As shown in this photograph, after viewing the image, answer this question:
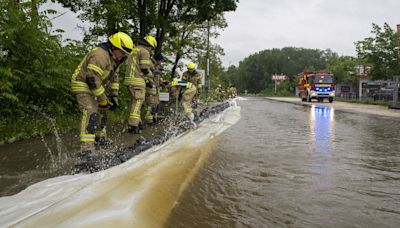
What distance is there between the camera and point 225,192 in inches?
154

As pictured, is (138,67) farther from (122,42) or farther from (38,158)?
(38,158)

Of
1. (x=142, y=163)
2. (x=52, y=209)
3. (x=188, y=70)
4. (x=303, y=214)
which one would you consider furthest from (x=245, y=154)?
(x=188, y=70)

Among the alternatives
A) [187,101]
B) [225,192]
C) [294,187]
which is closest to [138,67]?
[187,101]

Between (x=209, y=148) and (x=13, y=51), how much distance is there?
4.38 m

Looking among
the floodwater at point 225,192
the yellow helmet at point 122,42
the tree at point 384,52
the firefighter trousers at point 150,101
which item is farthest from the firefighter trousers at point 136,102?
the tree at point 384,52

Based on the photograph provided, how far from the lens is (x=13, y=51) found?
755 centimetres

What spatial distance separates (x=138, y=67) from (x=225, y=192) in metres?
4.72

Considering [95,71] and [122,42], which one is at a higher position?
[122,42]

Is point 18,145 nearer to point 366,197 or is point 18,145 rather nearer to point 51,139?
point 51,139

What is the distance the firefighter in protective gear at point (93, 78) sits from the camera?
5.28 metres

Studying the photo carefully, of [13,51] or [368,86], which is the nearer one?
[13,51]

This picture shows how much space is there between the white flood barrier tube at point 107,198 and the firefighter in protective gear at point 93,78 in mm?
822

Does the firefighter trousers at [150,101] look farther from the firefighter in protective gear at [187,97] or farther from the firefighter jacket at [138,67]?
the firefighter jacket at [138,67]

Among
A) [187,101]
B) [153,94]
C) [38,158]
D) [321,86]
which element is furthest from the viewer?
[321,86]
